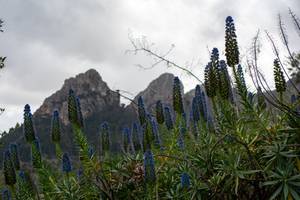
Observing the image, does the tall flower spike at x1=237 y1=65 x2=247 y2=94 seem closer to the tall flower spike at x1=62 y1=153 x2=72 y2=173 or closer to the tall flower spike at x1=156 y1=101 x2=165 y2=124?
the tall flower spike at x1=156 y1=101 x2=165 y2=124

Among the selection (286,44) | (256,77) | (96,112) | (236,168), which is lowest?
(236,168)

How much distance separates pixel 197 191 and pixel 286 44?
4.95 ft

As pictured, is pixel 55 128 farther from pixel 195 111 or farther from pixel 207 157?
pixel 207 157

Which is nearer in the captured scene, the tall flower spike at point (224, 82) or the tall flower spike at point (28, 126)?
the tall flower spike at point (224, 82)

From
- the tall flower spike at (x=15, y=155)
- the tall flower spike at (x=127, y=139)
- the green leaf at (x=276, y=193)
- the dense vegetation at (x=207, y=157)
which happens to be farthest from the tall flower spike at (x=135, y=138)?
the green leaf at (x=276, y=193)

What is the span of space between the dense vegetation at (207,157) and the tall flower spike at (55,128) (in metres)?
0.01

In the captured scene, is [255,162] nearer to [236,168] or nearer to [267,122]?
[236,168]

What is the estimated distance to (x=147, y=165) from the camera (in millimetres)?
3969

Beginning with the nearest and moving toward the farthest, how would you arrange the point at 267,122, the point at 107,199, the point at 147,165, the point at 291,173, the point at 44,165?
the point at 291,173 → the point at 147,165 → the point at 267,122 → the point at 107,199 → the point at 44,165

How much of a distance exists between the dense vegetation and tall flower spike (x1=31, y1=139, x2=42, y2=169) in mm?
11

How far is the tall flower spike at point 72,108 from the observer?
15.2ft

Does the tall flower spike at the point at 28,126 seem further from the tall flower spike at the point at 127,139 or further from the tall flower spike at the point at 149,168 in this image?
the tall flower spike at the point at 149,168

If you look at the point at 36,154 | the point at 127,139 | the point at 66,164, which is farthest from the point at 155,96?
the point at 66,164

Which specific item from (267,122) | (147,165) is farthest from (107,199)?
(267,122)
